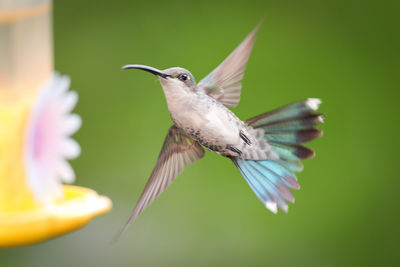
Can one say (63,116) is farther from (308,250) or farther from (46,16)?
(308,250)

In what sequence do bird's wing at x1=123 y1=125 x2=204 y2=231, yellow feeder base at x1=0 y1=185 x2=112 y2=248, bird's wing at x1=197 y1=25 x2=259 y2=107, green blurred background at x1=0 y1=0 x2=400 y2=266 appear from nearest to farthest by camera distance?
1. yellow feeder base at x1=0 y1=185 x2=112 y2=248
2. bird's wing at x1=123 y1=125 x2=204 y2=231
3. bird's wing at x1=197 y1=25 x2=259 y2=107
4. green blurred background at x1=0 y1=0 x2=400 y2=266

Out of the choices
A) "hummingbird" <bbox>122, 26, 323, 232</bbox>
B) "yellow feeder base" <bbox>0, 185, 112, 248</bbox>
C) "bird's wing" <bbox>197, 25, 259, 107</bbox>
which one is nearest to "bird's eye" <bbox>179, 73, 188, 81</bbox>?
"hummingbird" <bbox>122, 26, 323, 232</bbox>

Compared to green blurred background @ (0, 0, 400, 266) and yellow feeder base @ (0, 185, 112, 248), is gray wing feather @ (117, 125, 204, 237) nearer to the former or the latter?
yellow feeder base @ (0, 185, 112, 248)

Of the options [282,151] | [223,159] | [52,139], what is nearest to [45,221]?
[52,139]

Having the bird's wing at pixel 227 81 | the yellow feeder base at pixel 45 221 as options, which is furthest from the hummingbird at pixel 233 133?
the yellow feeder base at pixel 45 221

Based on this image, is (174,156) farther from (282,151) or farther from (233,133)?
(282,151)

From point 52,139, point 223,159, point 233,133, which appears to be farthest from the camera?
point 223,159

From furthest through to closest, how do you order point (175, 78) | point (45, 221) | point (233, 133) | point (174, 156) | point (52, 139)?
1. point (174, 156)
2. point (233, 133)
3. point (175, 78)
4. point (52, 139)
5. point (45, 221)
